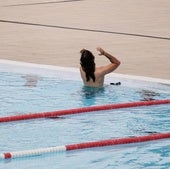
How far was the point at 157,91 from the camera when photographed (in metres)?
9.85

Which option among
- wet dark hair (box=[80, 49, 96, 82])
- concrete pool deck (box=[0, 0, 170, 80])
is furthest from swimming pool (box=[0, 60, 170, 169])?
concrete pool deck (box=[0, 0, 170, 80])

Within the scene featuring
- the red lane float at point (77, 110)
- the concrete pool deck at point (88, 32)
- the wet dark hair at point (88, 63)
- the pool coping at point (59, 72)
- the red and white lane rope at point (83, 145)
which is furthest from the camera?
the concrete pool deck at point (88, 32)

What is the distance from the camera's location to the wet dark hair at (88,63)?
9.46 m

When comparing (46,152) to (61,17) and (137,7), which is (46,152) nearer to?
(61,17)

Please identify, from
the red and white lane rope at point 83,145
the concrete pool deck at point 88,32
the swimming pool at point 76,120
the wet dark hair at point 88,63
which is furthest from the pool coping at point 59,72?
the red and white lane rope at point 83,145

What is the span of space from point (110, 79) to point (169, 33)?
335cm

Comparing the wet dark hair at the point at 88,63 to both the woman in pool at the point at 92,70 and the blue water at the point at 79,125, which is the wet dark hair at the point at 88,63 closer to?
the woman in pool at the point at 92,70

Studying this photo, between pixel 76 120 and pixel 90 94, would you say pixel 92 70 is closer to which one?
pixel 90 94

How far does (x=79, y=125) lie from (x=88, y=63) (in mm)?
1376

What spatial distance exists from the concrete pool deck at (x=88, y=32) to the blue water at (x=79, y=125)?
0.94 meters

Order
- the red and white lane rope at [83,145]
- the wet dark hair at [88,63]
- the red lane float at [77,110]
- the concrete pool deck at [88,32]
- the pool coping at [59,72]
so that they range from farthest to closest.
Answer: the concrete pool deck at [88,32] → the pool coping at [59,72] → the wet dark hair at [88,63] → the red lane float at [77,110] → the red and white lane rope at [83,145]

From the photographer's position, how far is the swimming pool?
7.16 metres

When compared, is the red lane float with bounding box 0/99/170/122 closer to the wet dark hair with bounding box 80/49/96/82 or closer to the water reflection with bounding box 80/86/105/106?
the water reflection with bounding box 80/86/105/106

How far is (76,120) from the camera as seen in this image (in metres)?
8.64
